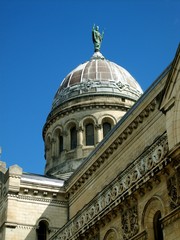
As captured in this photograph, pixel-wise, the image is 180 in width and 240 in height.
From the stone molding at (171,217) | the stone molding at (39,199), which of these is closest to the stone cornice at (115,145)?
the stone molding at (39,199)

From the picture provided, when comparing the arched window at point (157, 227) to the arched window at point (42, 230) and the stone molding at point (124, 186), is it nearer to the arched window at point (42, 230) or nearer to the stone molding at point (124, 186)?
the stone molding at point (124, 186)

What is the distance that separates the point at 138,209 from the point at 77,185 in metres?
15.4

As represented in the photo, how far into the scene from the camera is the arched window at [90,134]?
4519 centimetres

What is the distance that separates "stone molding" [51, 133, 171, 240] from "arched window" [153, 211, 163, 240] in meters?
1.26

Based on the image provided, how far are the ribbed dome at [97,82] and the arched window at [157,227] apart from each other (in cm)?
2658

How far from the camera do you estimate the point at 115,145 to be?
31.9 m

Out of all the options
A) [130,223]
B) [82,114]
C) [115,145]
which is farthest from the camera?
[82,114]

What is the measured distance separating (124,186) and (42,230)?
1556cm

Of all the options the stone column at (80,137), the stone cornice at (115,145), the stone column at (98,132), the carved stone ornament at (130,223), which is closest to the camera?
the carved stone ornament at (130,223)

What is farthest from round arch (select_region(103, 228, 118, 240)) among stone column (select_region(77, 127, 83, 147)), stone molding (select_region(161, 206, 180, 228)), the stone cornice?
stone column (select_region(77, 127, 83, 147))

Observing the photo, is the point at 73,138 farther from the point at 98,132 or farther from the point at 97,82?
the point at 97,82

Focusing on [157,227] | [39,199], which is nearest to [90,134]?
[39,199]

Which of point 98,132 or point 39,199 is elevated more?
point 98,132

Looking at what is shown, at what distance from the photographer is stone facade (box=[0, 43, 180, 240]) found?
19.7 metres
